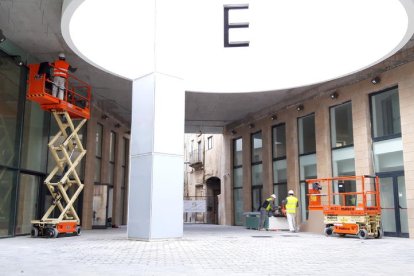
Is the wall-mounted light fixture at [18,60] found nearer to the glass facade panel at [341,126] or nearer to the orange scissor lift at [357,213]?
the orange scissor lift at [357,213]

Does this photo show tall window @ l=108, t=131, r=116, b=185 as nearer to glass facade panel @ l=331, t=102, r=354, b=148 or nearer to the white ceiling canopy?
the white ceiling canopy

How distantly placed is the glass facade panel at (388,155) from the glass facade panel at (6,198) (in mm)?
12829

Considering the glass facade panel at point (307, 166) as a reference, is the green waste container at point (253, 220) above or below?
below

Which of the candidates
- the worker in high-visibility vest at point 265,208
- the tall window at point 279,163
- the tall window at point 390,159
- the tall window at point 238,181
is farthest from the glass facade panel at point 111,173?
the tall window at point 390,159

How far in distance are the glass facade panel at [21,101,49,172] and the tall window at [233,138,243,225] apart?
1300 cm

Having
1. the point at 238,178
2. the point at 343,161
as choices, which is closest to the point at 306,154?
the point at 343,161

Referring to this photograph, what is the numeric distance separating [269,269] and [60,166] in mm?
10569

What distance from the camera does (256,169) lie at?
24.8 metres

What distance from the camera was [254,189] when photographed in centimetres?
2475

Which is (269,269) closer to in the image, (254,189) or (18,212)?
(18,212)

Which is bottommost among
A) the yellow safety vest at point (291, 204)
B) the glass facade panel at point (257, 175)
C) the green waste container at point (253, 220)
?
the green waste container at point (253, 220)

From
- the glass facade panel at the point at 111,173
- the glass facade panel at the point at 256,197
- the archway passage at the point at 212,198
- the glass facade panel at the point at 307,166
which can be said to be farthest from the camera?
the archway passage at the point at 212,198

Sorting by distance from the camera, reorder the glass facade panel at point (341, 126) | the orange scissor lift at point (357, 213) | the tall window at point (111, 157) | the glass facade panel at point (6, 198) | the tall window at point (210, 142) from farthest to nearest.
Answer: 1. the tall window at point (210, 142)
2. the tall window at point (111, 157)
3. the glass facade panel at point (341, 126)
4. the orange scissor lift at point (357, 213)
5. the glass facade panel at point (6, 198)

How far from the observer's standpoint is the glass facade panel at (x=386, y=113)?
1574 centimetres
